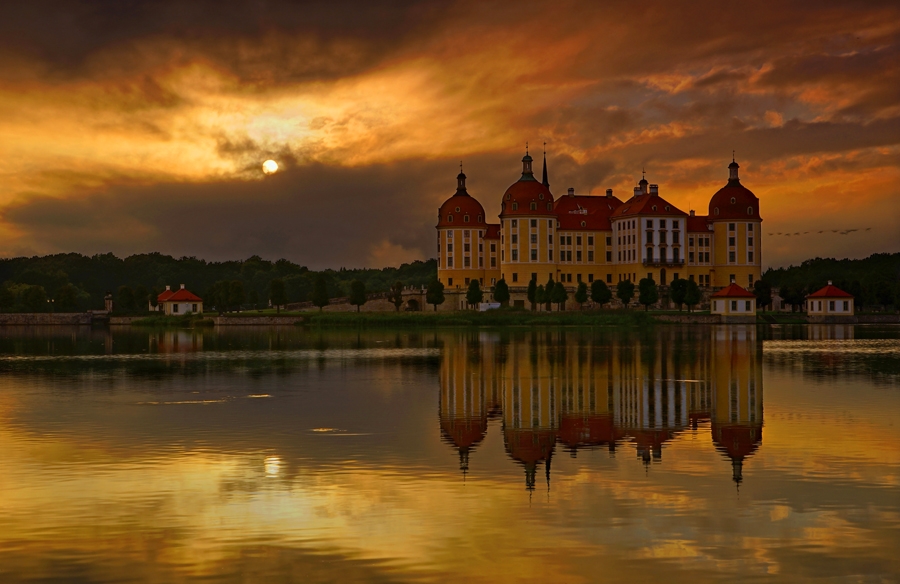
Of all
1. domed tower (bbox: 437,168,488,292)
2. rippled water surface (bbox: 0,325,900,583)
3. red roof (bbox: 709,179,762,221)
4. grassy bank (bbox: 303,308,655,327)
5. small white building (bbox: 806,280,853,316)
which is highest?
red roof (bbox: 709,179,762,221)

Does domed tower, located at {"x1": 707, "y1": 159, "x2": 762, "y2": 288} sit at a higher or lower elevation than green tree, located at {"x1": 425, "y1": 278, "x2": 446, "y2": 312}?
higher

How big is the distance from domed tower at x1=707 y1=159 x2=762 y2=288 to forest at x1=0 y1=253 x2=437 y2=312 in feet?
175

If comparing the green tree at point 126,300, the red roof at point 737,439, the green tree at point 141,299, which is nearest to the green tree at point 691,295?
the green tree at point 141,299

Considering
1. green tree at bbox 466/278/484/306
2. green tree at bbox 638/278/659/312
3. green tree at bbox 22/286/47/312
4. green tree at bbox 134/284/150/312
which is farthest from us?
green tree at bbox 22/286/47/312

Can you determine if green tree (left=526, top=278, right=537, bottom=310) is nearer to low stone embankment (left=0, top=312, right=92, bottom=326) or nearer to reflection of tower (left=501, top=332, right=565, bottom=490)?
low stone embankment (left=0, top=312, right=92, bottom=326)

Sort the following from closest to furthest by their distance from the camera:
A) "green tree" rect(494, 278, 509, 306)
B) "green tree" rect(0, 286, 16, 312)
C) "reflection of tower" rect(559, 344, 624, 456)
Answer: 1. "reflection of tower" rect(559, 344, 624, 456)
2. "green tree" rect(494, 278, 509, 306)
3. "green tree" rect(0, 286, 16, 312)

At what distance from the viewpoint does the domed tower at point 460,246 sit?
378ft

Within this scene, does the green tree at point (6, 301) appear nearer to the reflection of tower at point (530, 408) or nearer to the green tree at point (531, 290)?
the green tree at point (531, 290)

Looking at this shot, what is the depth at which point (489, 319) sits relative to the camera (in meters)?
94.0

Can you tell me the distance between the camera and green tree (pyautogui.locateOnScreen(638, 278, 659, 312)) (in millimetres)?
100438

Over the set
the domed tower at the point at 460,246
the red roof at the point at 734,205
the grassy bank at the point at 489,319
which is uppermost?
the red roof at the point at 734,205

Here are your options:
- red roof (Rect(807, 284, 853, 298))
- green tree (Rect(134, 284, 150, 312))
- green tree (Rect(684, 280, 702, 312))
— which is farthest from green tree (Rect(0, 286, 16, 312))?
red roof (Rect(807, 284, 853, 298))

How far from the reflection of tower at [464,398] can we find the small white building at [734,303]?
52.4 meters

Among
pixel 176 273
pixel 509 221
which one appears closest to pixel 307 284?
pixel 176 273
